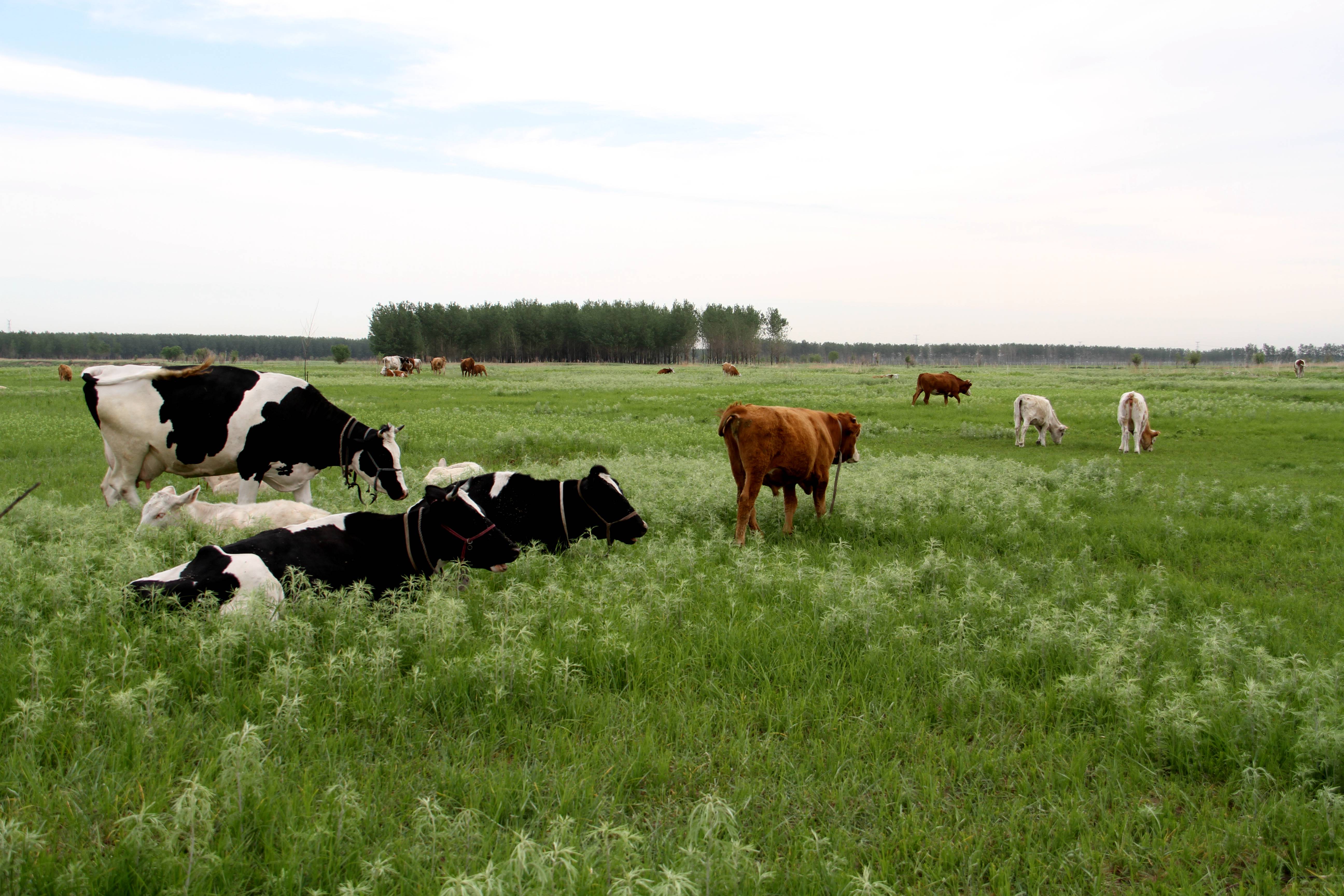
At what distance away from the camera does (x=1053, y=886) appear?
124 inches

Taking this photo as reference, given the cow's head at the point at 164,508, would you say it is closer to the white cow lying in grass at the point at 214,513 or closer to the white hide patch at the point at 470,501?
the white cow lying in grass at the point at 214,513

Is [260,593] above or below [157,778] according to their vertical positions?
above

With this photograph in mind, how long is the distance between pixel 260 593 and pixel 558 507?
326cm

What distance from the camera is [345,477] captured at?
960 centimetres

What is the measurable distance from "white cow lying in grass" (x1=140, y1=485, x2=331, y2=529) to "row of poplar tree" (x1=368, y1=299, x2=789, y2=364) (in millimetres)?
112333

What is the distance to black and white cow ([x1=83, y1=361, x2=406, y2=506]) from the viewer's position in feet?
29.0

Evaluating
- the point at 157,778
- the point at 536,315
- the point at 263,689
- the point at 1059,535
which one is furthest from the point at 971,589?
the point at 536,315

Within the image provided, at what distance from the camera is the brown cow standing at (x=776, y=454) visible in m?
9.30

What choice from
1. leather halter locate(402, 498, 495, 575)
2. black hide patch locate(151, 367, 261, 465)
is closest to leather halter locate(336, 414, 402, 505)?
black hide patch locate(151, 367, 261, 465)

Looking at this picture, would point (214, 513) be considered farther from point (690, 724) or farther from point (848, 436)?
point (848, 436)

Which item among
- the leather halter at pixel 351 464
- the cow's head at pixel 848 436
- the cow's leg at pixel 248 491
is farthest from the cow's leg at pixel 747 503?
the cow's leg at pixel 248 491

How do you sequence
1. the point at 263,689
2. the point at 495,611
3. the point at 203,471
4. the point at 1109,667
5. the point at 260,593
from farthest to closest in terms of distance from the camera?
1. the point at 203,471
2. the point at 495,611
3. the point at 260,593
4. the point at 1109,667
5. the point at 263,689

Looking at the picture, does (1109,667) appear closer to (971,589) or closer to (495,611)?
(971,589)

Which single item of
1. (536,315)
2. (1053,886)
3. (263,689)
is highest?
(536,315)
